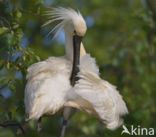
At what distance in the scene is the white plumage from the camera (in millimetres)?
7781

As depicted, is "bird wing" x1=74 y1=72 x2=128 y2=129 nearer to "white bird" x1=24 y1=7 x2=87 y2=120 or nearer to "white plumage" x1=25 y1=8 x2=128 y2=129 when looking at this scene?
"white plumage" x1=25 y1=8 x2=128 y2=129

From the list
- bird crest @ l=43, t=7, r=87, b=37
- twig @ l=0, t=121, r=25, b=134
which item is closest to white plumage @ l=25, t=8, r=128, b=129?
twig @ l=0, t=121, r=25, b=134

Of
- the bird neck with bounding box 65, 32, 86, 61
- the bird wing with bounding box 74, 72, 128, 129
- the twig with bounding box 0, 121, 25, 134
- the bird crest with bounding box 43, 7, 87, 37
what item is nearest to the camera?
the twig with bounding box 0, 121, 25, 134

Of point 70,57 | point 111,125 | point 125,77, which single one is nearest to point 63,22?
point 70,57

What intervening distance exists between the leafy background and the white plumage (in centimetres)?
13

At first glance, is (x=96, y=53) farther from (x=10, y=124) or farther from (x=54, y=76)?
(x=10, y=124)

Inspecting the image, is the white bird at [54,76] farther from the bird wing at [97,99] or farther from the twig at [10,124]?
the twig at [10,124]

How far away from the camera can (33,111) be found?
7.72 m

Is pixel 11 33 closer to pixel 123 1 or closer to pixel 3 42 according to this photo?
pixel 3 42

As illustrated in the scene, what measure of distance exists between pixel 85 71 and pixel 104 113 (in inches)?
16.8

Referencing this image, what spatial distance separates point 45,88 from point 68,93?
19cm

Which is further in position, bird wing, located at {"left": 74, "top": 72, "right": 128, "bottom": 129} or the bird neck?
the bird neck

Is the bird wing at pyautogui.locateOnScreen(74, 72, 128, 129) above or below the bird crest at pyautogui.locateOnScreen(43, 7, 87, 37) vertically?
below

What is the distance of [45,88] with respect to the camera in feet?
25.9
